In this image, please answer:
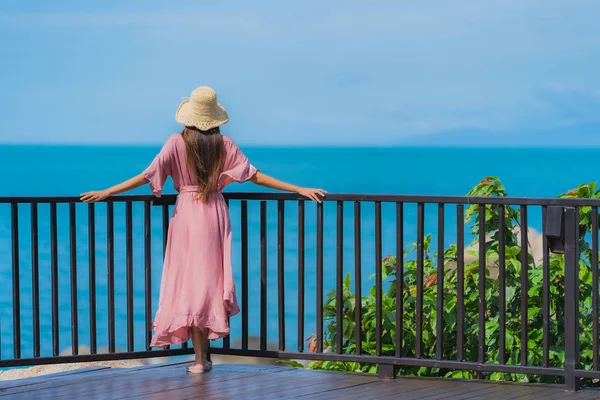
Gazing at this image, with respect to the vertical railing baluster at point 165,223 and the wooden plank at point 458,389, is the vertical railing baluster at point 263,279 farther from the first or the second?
the wooden plank at point 458,389

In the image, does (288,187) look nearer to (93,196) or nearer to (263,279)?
(263,279)

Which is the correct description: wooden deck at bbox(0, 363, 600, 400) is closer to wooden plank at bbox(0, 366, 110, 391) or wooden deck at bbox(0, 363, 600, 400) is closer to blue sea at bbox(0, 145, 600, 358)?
wooden plank at bbox(0, 366, 110, 391)

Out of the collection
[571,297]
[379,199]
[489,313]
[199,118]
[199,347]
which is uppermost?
[199,118]

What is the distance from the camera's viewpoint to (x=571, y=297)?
5.55m

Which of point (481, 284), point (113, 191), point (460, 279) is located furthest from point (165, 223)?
point (481, 284)

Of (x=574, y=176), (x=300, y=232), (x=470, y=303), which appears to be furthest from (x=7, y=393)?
(x=574, y=176)

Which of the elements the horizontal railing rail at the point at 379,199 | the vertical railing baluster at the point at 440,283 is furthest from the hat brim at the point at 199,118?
the vertical railing baluster at the point at 440,283

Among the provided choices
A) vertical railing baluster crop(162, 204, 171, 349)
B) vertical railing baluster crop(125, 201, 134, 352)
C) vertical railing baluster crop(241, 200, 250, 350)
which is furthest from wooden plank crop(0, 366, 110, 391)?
vertical railing baluster crop(241, 200, 250, 350)

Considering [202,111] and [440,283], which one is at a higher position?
[202,111]

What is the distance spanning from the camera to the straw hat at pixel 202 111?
5.71 m

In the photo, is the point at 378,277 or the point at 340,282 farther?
the point at 340,282

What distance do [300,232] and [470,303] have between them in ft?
4.21

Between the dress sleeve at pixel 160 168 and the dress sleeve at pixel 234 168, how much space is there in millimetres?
298

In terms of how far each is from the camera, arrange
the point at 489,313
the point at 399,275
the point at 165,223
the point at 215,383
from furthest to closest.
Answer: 1. the point at 489,313
2. the point at 165,223
3. the point at 399,275
4. the point at 215,383
